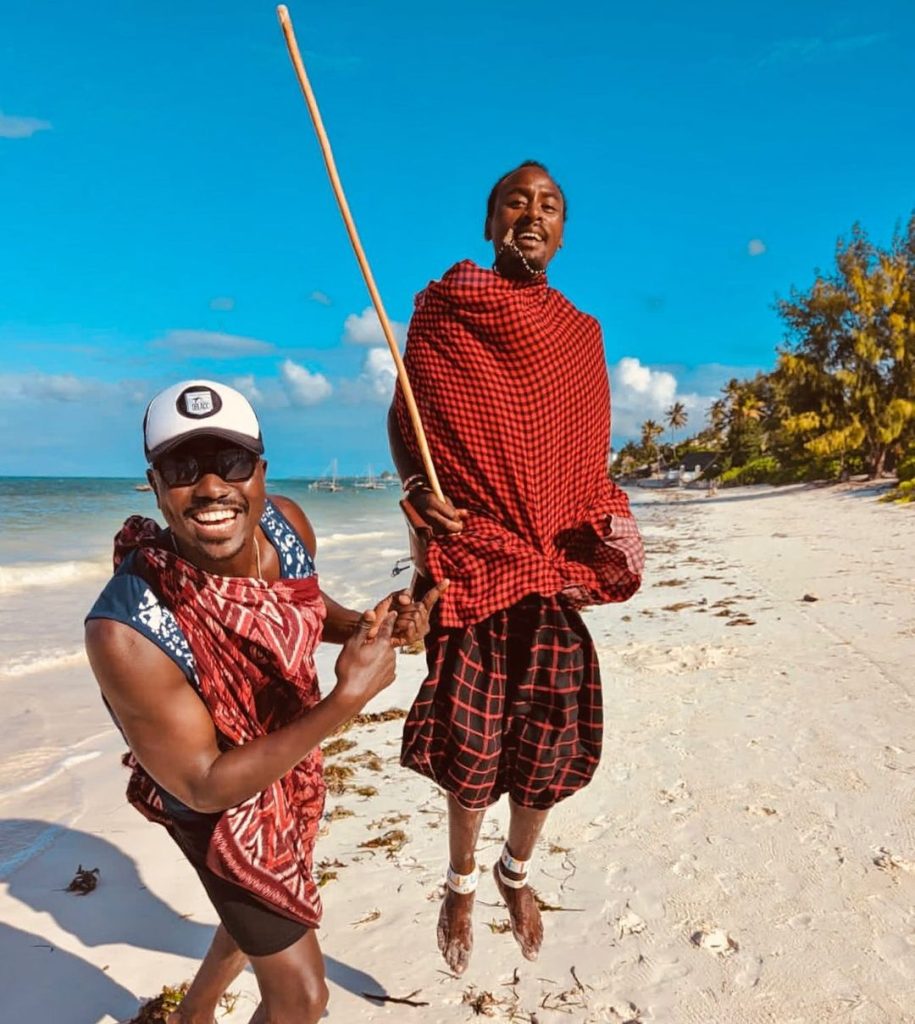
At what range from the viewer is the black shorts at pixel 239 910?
6.56ft

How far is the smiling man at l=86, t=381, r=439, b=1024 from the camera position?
182cm

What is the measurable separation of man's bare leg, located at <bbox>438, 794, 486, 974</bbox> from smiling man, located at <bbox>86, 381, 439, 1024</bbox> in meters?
0.57

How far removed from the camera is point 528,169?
2.58 metres

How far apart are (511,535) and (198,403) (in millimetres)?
1091

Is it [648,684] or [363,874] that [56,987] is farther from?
[648,684]

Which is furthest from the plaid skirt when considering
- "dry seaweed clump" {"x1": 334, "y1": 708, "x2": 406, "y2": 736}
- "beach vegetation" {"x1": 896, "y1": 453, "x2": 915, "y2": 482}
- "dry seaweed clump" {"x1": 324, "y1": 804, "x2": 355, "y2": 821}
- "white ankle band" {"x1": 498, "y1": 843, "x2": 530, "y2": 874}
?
"beach vegetation" {"x1": 896, "y1": 453, "x2": 915, "y2": 482}

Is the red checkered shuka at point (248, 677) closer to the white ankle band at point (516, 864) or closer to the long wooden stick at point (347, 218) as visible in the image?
the long wooden stick at point (347, 218)

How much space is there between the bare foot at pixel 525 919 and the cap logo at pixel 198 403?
192 cm

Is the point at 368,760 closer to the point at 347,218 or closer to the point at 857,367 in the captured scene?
the point at 347,218

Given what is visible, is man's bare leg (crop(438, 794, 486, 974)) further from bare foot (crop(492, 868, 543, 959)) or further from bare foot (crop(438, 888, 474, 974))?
bare foot (crop(492, 868, 543, 959))

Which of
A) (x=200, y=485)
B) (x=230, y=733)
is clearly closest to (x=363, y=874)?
(x=230, y=733)

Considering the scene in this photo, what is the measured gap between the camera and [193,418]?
6.08ft

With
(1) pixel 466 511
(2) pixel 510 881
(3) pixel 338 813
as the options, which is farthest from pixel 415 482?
(3) pixel 338 813

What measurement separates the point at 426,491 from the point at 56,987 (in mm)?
2277
